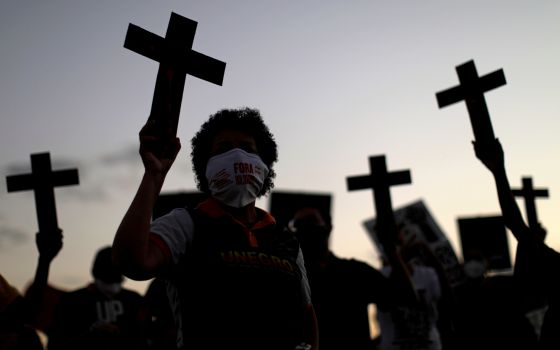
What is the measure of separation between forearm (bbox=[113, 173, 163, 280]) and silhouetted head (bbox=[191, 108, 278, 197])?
2.87 feet

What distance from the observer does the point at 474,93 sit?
5867 millimetres

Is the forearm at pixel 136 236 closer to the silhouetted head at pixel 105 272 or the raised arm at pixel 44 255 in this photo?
the raised arm at pixel 44 255

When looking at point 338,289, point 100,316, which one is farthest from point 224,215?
point 100,316

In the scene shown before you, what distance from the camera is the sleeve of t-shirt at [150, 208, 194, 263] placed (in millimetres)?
2686

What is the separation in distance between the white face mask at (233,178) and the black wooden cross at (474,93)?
2691mm

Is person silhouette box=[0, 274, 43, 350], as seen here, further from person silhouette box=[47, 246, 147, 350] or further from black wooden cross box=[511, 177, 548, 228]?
black wooden cross box=[511, 177, 548, 228]

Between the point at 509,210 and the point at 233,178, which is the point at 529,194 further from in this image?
the point at 233,178

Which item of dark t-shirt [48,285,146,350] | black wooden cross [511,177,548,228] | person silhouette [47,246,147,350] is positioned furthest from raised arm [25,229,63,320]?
black wooden cross [511,177,548,228]

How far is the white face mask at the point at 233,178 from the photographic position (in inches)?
121

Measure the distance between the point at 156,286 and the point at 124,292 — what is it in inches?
46.3

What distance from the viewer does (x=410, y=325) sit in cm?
727

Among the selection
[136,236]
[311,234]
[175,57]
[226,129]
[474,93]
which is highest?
[474,93]

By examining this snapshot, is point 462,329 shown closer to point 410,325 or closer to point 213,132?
point 410,325

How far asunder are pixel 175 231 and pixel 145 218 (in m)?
0.34
